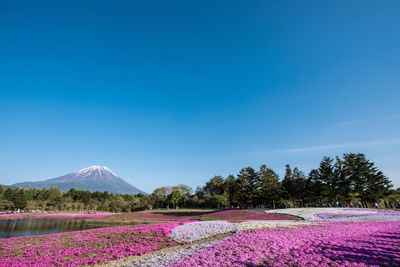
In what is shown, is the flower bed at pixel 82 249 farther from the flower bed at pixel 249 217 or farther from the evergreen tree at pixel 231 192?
the evergreen tree at pixel 231 192

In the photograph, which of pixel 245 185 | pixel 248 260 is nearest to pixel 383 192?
pixel 245 185

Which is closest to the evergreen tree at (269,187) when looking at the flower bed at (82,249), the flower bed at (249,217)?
the flower bed at (249,217)

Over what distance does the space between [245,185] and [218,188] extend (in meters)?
29.2

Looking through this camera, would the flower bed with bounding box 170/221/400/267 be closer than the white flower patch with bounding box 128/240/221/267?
Yes

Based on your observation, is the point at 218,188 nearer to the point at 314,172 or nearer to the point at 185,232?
the point at 314,172

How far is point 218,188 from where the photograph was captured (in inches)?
3600

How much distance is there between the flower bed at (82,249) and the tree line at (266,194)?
43679 millimetres

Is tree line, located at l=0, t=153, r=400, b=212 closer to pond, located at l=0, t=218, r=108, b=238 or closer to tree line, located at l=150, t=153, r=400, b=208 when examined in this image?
tree line, located at l=150, t=153, r=400, b=208

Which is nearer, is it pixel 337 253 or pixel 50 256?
pixel 337 253

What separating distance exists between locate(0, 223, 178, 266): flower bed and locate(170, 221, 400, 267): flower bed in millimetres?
4448

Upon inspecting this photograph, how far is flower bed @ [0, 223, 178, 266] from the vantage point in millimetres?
11898

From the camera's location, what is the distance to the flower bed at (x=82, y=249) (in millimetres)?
11898

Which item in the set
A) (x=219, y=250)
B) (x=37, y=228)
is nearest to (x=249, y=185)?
(x=37, y=228)

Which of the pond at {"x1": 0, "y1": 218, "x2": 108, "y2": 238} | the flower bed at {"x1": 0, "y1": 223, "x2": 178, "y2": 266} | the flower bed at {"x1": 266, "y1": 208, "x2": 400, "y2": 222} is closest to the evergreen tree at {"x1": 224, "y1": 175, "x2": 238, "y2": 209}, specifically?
the flower bed at {"x1": 266, "y1": 208, "x2": 400, "y2": 222}
